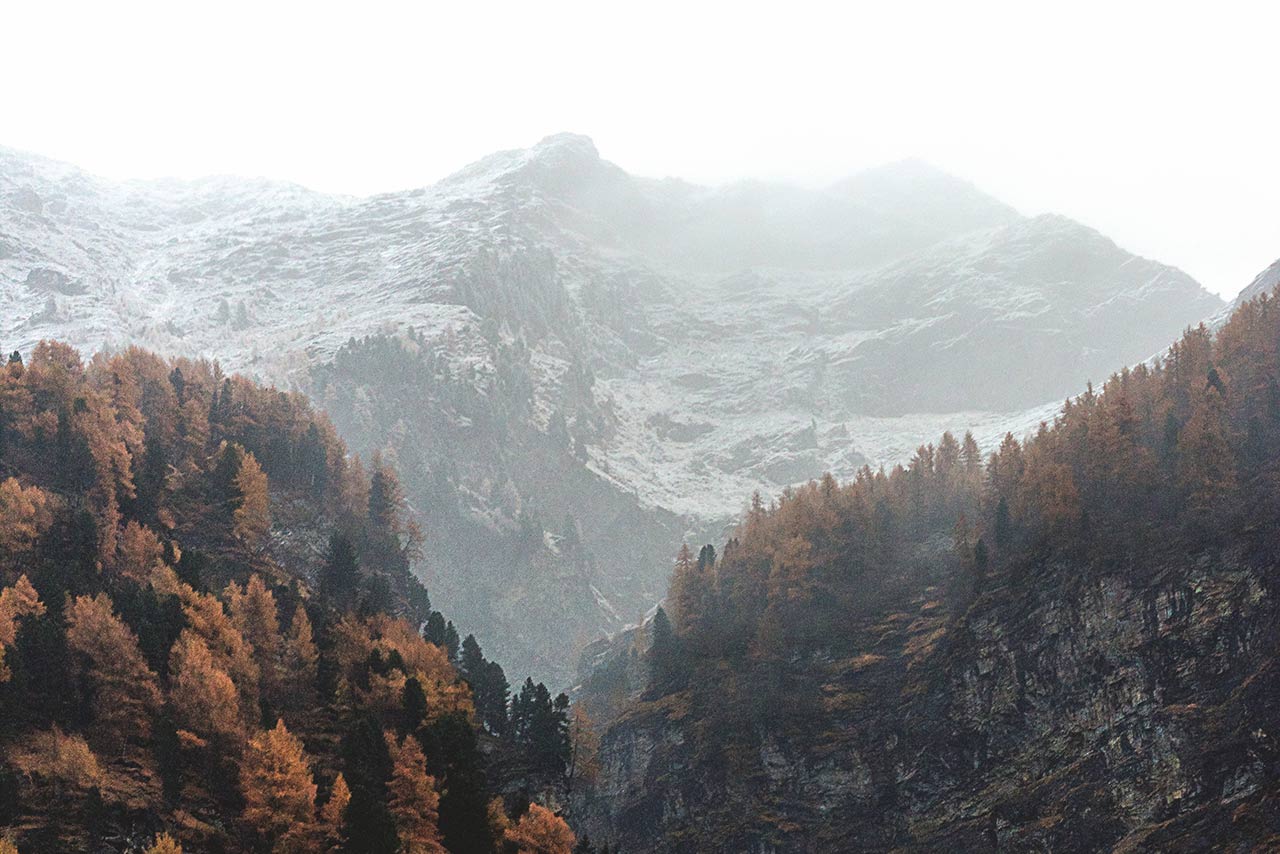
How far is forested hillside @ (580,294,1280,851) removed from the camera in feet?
318

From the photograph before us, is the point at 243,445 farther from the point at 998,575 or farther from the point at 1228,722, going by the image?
the point at 1228,722

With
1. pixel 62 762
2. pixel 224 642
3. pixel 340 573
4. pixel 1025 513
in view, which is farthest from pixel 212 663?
pixel 1025 513

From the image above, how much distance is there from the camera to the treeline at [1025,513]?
113m

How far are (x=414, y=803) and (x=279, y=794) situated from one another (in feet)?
35.3

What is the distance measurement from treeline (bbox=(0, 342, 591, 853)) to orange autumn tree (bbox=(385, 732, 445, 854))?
16 cm

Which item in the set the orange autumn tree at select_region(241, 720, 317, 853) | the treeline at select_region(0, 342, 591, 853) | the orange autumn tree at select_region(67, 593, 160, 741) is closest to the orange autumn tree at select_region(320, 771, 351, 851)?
the treeline at select_region(0, 342, 591, 853)

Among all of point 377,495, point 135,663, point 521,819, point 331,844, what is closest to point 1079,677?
point 521,819

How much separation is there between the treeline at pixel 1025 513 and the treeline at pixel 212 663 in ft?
103

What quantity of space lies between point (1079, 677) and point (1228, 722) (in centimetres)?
1682

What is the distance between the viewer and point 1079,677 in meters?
108

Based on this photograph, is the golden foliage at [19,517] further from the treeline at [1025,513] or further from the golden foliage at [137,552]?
the treeline at [1025,513]

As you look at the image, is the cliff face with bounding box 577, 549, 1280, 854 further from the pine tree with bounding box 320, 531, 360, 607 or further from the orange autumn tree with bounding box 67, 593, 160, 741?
the orange autumn tree with bounding box 67, 593, 160, 741

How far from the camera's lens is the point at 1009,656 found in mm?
115562

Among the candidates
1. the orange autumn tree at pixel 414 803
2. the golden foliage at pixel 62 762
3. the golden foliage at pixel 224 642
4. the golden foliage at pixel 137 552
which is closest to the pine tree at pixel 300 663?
the golden foliage at pixel 224 642
